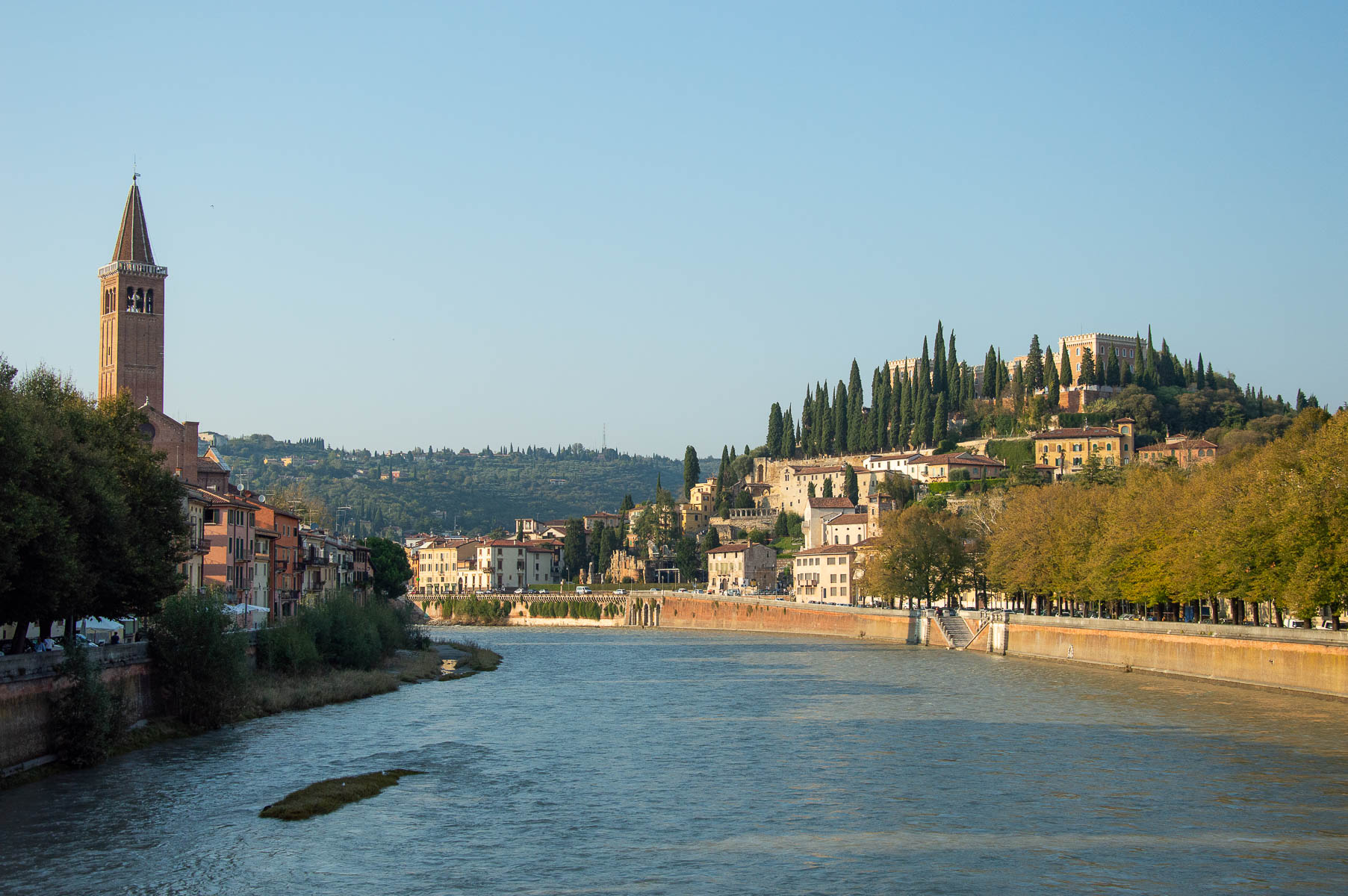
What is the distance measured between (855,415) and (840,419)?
284cm

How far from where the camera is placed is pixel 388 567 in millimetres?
106000

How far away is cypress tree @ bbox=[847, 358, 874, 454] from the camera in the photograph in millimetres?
166000

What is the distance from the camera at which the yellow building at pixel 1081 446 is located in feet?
470

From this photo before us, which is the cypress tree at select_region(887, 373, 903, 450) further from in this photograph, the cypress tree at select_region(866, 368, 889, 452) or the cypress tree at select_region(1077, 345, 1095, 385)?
the cypress tree at select_region(1077, 345, 1095, 385)

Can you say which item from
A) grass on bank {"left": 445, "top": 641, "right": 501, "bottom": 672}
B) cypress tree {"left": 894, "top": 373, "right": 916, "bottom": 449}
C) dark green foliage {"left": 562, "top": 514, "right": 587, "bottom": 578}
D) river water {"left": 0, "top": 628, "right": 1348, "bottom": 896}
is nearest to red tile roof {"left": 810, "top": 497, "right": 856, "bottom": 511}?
cypress tree {"left": 894, "top": 373, "right": 916, "bottom": 449}

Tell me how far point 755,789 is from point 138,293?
58.3 metres

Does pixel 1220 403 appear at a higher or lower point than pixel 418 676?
higher

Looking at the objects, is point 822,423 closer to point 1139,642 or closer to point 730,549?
point 730,549

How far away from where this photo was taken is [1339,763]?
1261 inches

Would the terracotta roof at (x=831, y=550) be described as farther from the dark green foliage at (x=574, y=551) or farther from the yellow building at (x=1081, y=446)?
the dark green foliage at (x=574, y=551)

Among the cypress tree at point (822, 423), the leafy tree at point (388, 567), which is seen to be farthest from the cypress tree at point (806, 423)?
the leafy tree at point (388, 567)

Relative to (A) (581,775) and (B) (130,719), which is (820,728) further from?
(B) (130,719)

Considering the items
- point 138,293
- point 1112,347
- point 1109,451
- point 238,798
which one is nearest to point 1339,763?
point 238,798

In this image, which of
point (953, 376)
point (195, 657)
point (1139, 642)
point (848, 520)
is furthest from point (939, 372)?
point (195, 657)
